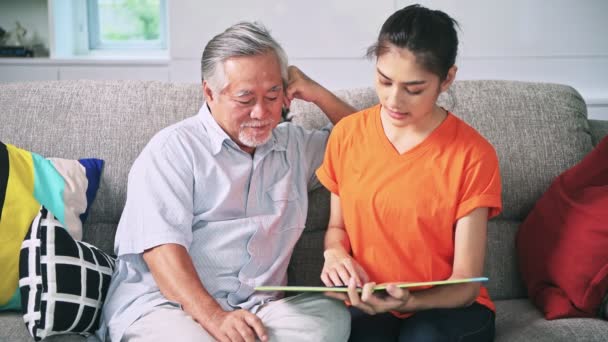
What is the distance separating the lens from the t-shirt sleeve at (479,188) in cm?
151

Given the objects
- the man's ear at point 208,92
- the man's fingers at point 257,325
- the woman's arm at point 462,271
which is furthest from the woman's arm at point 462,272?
the man's ear at point 208,92

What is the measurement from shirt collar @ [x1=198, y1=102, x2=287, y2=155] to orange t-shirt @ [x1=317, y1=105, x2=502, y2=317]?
252 mm

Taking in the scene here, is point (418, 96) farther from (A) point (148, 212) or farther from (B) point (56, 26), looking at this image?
(B) point (56, 26)

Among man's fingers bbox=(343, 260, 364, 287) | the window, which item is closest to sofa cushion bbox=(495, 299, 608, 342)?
man's fingers bbox=(343, 260, 364, 287)

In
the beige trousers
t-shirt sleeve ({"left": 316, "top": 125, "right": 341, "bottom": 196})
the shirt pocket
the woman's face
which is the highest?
the woman's face

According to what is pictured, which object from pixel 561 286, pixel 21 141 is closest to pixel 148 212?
pixel 21 141

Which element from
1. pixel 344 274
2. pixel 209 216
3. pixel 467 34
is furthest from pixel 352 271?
pixel 467 34

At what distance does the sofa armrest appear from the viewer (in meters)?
2.12

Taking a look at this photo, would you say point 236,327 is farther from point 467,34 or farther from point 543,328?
point 467,34

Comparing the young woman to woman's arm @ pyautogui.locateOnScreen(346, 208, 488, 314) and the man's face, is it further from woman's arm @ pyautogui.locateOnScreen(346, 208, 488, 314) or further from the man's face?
the man's face

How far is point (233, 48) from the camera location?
1.67 metres

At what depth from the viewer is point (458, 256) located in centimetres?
151

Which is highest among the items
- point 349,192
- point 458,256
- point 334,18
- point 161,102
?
point 334,18

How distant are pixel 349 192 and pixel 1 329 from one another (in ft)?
2.95
